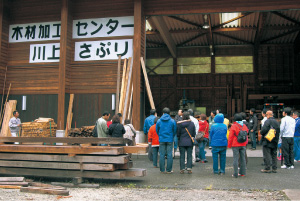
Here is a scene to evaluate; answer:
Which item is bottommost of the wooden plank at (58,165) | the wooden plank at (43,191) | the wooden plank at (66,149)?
the wooden plank at (43,191)

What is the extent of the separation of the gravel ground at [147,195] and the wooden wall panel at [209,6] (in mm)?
10073

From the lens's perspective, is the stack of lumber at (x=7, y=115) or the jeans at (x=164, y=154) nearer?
the jeans at (x=164, y=154)

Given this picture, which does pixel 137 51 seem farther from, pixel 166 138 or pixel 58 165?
pixel 58 165

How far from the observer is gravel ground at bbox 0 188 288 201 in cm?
620

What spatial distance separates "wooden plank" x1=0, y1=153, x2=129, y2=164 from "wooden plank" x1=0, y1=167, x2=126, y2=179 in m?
0.27

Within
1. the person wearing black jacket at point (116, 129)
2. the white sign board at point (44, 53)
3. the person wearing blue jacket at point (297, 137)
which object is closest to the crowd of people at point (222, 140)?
the person wearing blue jacket at point (297, 137)

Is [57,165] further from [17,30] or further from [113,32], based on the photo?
[17,30]

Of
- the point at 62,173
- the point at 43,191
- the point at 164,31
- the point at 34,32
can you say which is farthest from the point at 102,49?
the point at 43,191

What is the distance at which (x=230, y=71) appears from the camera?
26.7 m

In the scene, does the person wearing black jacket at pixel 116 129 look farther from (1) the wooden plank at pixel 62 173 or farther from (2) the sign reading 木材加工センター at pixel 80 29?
(2) the sign reading 木材加工センター at pixel 80 29

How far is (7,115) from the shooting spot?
15.8 m

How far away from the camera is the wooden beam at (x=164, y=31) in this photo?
62.1 feet

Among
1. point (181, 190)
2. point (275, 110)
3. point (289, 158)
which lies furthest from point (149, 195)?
point (275, 110)

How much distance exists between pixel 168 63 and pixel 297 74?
1021cm
